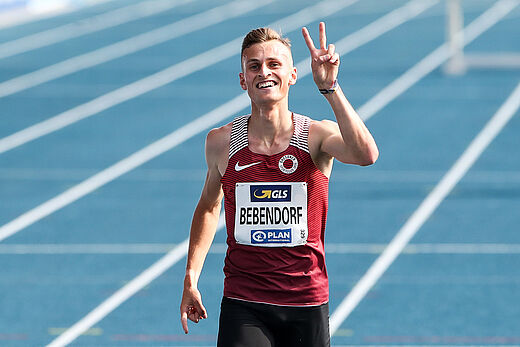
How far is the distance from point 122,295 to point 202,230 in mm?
3201

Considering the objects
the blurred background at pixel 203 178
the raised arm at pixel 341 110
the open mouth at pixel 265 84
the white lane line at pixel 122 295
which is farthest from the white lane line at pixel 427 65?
the raised arm at pixel 341 110

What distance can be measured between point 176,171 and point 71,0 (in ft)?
49.0

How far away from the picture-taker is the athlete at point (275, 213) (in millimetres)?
3607

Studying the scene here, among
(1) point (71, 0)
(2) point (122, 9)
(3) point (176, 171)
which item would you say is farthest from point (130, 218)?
(1) point (71, 0)

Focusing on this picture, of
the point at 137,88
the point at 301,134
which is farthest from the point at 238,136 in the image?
the point at 137,88

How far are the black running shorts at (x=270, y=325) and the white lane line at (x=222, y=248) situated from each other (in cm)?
410

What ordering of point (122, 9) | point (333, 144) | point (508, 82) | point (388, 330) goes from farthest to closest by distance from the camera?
point (122, 9)
point (508, 82)
point (388, 330)
point (333, 144)

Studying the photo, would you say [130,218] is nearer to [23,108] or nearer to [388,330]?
[388,330]

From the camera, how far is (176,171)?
1048cm

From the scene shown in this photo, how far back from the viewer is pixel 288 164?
11.8 ft

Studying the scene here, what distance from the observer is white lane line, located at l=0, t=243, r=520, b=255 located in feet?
25.5

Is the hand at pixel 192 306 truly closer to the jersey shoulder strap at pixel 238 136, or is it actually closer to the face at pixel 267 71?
the jersey shoulder strap at pixel 238 136

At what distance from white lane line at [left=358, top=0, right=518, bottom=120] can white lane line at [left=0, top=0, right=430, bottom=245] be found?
1.56m

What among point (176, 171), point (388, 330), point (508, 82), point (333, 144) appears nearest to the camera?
point (333, 144)
